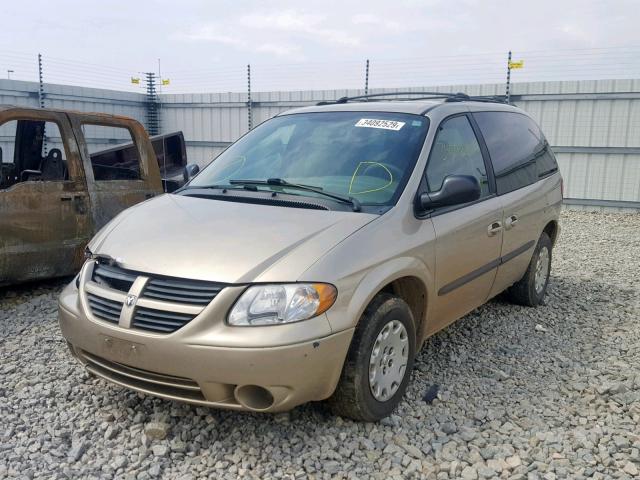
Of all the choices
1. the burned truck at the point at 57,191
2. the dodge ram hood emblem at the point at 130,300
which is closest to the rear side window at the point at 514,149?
the burned truck at the point at 57,191

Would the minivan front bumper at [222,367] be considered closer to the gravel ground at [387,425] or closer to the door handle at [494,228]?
the gravel ground at [387,425]

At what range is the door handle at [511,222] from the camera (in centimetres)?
438

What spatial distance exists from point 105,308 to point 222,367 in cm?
75

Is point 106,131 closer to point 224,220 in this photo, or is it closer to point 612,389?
point 224,220

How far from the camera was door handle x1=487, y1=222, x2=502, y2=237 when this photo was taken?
412 cm

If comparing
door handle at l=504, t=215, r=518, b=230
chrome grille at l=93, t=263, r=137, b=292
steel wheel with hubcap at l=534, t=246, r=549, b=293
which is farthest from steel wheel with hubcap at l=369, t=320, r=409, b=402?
steel wheel with hubcap at l=534, t=246, r=549, b=293

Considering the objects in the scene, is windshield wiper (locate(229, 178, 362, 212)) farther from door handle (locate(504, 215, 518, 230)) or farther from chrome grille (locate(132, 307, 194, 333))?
door handle (locate(504, 215, 518, 230))

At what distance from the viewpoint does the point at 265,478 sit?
8.98ft

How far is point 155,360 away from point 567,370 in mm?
2842

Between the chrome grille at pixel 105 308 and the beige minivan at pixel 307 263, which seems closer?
the beige minivan at pixel 307 263

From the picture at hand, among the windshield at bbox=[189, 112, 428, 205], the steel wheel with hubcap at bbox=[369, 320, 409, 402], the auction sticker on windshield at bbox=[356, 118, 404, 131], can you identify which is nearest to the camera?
the steel wheel with hubcap at bbox=[369, 320, 409, 402]

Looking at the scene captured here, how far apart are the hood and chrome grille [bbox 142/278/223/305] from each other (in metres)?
0.04

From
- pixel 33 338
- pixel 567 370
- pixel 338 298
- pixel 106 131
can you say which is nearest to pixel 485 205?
pixel 567 370

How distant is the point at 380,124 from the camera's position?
3895 mm
